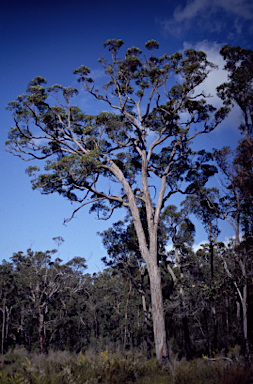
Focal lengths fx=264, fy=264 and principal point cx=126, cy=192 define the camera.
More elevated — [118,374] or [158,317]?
[158,317]

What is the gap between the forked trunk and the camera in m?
8.81

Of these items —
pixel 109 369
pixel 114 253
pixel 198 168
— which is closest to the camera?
pixel 109 369

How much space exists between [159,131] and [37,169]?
6.23 m

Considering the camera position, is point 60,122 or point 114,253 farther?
point 114,253

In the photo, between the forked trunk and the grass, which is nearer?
the grass

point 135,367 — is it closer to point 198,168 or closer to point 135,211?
point 135,211

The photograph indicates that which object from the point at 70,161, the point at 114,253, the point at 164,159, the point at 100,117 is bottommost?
the point at 114,253

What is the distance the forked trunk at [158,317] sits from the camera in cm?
881

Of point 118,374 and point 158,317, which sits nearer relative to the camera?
point 118,374

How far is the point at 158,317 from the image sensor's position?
9.31 m

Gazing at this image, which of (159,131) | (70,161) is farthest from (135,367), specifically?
(159,131)

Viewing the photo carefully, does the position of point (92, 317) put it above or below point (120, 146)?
below

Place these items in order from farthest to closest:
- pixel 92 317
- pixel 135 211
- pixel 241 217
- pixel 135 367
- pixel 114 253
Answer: pixel 92 317
pixel 114 253
pixel 241 217
pixel 135 211
pixel 135 367

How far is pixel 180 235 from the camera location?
69.9ft
